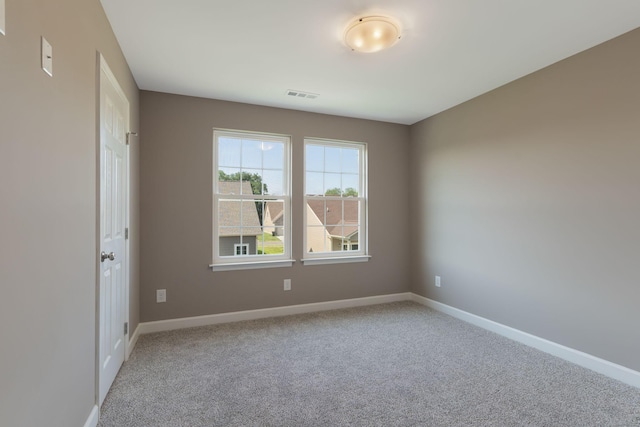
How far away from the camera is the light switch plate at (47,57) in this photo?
1.22 metres

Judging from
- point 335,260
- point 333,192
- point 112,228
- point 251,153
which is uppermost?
point 251,153

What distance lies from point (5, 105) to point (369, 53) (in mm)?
2273

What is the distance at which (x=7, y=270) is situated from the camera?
3.27 feet

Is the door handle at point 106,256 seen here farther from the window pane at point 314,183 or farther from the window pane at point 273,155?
the window pane at point 314,183

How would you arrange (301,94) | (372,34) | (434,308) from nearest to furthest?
(372,34) < (301,94) < (434,308)

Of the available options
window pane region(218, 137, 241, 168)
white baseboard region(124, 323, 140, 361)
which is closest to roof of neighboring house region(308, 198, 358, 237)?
window pane region(218, 137, 241, 168)

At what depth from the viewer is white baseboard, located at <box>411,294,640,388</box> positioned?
7.42ft

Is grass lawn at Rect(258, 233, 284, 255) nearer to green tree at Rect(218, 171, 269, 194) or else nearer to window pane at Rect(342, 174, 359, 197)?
green tree at Rect(218, 171, 269, 194)

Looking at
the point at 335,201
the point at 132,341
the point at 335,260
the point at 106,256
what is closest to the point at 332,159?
the point at 335,201

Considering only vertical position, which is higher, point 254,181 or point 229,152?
point 229,152

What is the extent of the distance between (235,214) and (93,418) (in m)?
2.20

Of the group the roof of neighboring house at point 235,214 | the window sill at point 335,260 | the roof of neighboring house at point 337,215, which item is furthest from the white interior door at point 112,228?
the roof of neighboring house at point 337,215

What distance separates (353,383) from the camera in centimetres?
224

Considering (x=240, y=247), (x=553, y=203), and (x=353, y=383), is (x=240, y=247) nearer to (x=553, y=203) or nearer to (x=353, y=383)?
(x=353, y=383)
